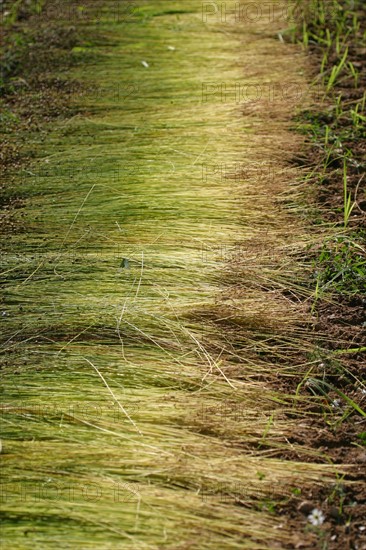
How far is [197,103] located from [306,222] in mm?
1258

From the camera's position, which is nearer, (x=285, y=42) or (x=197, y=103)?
(x=197, y=103)

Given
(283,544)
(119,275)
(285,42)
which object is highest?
(285,42)

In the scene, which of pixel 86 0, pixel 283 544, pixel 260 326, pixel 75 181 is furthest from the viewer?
pixel 86 0

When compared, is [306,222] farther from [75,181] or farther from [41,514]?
[41,514]

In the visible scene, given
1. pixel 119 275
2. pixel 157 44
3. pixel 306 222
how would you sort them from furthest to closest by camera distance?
1. pixel 157 44
2. pixel 306 222
3. pixel 119 275

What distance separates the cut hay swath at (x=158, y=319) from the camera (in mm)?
2406

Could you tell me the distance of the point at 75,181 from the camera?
3980 mm

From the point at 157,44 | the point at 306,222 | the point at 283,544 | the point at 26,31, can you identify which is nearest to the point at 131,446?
the point at 283,544

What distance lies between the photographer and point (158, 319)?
3092mm

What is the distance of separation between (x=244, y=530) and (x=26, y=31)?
4.16 m

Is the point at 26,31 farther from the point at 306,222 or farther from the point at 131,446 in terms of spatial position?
the point at 131,446

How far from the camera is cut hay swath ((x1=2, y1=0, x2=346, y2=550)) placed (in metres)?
2.41

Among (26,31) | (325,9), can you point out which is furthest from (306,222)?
(26,31)

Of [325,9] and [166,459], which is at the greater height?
[325,9]
